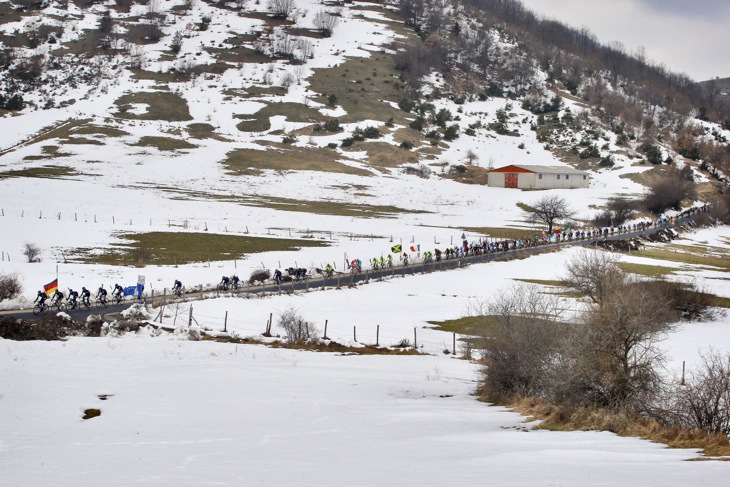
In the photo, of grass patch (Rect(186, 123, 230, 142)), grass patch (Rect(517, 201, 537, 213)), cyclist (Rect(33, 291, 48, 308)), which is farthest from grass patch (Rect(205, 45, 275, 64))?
cyclist (Rect(33, 291, 48, 308))

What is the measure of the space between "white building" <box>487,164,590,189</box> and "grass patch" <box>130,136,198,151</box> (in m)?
55.9

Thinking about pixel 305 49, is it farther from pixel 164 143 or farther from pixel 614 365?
pixel 614 365

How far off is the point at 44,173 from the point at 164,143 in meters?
27.9

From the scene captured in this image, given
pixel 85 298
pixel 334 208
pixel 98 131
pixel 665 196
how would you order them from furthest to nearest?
pixel 98 131 < pixel 665 196 < pixel 334 208 < pixel 85 298

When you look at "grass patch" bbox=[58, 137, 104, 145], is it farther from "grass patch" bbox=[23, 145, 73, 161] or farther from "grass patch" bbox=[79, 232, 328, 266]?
"grass patch" bbox=[79, 232, 328, 266]

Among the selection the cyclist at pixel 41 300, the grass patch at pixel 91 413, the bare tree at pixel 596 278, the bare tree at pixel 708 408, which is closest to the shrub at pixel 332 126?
the bare tree at pixel 596 278

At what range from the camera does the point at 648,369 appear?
1673cm

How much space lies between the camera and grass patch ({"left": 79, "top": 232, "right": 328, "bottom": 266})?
4800 centimetres

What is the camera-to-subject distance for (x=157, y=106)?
431ft

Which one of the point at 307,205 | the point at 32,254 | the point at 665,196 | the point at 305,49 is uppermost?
the point at 305,49

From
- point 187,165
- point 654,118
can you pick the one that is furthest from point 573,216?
point 654,118

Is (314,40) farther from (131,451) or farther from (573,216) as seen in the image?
(131,451)

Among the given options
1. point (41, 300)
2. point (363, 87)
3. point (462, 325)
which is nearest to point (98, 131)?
point (363, 87)

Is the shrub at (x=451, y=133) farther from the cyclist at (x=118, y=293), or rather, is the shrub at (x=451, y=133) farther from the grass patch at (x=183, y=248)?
the cyclist at (x=118, y=293)
